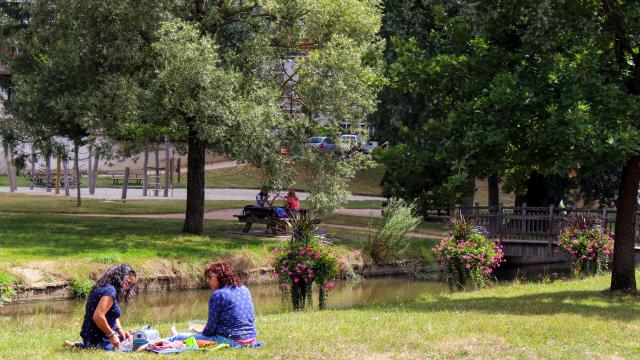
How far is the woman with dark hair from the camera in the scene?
35.0 ft

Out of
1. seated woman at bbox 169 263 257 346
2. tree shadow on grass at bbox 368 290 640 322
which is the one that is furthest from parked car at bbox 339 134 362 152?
seated woman at bbox 169 263 257 346

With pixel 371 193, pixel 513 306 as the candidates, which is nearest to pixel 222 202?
pixel 371 193

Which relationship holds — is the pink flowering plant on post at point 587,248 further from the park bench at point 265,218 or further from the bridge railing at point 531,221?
the park bench at point 265,218

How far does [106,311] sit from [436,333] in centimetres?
465

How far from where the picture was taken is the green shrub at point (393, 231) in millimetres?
27625

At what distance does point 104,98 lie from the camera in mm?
24656

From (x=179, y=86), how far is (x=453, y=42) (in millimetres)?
8354

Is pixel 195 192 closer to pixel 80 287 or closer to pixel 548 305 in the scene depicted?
pixel 80 287

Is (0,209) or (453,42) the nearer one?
(453,42)

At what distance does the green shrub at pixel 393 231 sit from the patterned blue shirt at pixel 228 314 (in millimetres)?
16598

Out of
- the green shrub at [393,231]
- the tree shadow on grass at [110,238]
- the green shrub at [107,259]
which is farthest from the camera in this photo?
the green shrub at [393,231]

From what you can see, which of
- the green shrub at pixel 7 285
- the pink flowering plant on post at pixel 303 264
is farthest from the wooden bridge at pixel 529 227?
the green shrub at pixel 7 285

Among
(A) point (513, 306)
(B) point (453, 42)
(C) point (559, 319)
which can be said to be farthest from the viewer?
(B) point (453, 42)

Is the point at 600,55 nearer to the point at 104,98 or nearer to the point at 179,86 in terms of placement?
the point at 179,86
